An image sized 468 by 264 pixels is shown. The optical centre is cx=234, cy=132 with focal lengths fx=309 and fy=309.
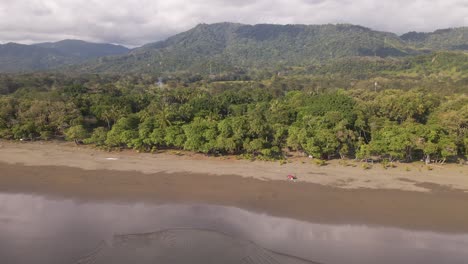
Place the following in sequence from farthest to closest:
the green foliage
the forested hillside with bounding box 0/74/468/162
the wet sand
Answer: the green foliage
the forested hillside with bounding box 0/74/468/162
the wet sand

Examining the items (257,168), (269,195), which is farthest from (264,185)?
(257,168)

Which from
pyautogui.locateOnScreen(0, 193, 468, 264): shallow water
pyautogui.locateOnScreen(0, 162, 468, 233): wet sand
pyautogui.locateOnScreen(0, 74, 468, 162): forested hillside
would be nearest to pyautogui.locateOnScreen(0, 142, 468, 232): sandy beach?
pyautogui.locateOnScreen(0, 162, 468, 233): wet sand

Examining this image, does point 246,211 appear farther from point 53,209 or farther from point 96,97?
point 96,97

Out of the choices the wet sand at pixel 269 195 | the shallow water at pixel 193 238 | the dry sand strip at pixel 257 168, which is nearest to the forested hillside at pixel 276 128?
the dry sand strip at pixel 257 168

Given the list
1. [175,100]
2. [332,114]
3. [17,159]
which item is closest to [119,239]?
[17,159]

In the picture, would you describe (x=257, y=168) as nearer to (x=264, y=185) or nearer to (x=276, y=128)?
(x=264, y=185)

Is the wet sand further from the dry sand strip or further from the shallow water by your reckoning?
the shallow water
